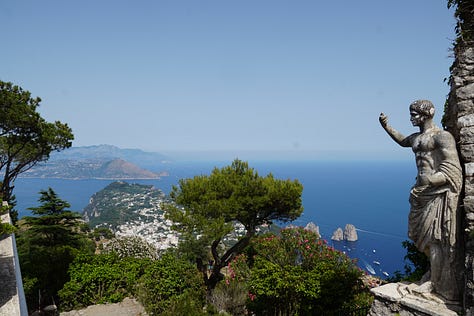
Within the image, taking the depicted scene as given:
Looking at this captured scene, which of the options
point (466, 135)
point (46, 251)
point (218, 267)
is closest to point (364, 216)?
point (218, 267)

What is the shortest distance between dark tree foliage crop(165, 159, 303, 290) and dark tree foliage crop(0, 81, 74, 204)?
530 cm

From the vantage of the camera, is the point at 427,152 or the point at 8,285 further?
the point at 8,285

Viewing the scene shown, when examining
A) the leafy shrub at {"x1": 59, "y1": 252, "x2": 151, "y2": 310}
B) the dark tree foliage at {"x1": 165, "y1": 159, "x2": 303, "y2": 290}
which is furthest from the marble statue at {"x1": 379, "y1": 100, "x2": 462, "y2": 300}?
the leafy shrub at {"x1": 59, "y1": 252, "x2": 151, "y2": 310}

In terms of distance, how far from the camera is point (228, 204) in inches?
454

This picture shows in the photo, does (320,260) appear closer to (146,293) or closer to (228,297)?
(228,297)

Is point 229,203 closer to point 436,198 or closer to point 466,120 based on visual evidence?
point 436,198

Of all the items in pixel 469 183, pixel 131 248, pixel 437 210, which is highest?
pixel 469 183

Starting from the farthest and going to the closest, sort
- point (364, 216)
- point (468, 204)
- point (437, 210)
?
point (364, 216), point (437, 210), point (468, 204)

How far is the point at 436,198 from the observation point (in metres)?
3.58

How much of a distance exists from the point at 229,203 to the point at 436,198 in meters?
8.50

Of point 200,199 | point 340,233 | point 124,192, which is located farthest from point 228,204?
point 124,192

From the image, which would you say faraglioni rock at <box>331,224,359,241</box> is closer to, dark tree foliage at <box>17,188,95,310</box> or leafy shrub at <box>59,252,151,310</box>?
dark tree foliage at <box>17,188,95,310</box>

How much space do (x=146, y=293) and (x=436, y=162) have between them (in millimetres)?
7820

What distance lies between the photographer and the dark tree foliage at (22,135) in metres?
10.3
